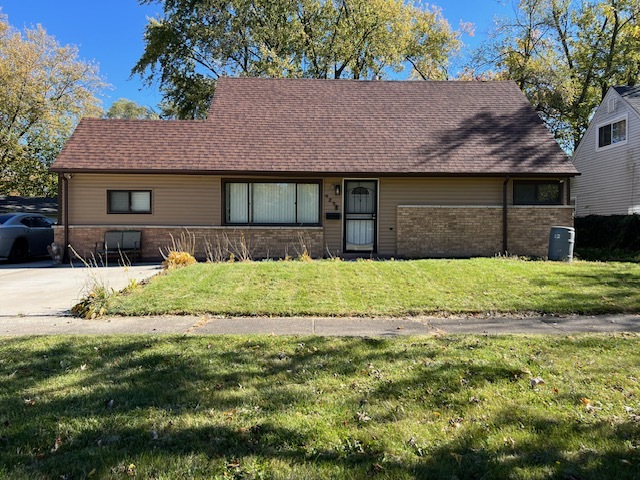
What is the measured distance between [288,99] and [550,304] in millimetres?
12848

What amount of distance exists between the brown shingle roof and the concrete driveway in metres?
3.24

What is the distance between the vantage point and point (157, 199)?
14258 mm

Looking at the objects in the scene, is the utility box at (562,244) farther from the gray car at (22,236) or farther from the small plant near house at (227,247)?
the gray car at (22,236)

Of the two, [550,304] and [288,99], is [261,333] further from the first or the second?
[288,99]

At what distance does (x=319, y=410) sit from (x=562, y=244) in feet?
36.6

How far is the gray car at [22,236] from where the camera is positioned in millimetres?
13898

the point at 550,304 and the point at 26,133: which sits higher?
the point at 26,133

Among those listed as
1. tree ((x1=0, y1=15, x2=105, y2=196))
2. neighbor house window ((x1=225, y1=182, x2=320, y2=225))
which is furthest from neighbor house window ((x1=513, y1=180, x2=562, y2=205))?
tree ((x1=0, y1=15, x2=105, y2=196))

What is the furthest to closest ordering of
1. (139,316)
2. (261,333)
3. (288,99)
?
(288,99) < (139,316) < (261,333)

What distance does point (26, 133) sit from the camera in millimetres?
30516

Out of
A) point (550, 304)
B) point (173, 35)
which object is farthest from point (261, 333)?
point (173, 35)

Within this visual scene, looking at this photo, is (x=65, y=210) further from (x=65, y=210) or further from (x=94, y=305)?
(x=94, y=305)

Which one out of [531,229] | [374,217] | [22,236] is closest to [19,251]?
[22,236]

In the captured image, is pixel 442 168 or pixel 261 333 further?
pixel 442 168
